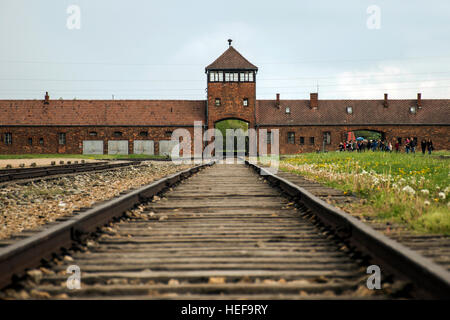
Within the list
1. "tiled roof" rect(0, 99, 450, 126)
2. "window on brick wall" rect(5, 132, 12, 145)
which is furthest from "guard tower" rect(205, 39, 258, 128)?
"window on brick wall" rect(5, 132, 12, 145)

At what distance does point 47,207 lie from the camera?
665 cm

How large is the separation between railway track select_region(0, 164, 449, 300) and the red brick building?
4097cm

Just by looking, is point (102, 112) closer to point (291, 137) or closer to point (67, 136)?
point (67, 136)

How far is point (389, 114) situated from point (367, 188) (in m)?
46.1

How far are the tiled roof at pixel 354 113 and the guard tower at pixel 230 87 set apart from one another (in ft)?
12.1

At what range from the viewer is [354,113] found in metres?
50.1

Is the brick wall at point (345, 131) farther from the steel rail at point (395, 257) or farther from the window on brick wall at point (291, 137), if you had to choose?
the steel rail at point (395, 257)

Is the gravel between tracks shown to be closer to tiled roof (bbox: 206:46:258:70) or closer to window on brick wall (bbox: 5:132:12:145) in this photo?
tiled roof (bbox: 206:46:258:70)

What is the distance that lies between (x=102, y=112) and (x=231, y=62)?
1606cm

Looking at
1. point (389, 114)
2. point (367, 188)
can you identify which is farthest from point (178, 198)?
point (389, 114)

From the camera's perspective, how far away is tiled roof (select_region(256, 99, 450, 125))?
4888 centimetres

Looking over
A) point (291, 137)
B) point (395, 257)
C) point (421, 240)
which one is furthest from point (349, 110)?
point (395, 257)

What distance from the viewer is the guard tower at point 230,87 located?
150ft

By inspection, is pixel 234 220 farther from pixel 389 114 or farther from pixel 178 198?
pixel 389 114
